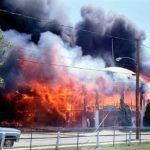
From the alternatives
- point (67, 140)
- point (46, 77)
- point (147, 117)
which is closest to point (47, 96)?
point (46, 77)

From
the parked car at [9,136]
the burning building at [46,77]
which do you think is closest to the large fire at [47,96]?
the burning building at [46,77]

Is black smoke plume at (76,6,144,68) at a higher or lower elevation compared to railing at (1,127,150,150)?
higher

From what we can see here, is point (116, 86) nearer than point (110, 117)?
No

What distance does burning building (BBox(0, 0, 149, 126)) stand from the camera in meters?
59.2

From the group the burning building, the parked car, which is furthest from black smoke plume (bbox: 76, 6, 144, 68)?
the parked car

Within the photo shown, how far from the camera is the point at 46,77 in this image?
61.2 metres

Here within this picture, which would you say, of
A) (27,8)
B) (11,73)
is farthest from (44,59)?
(27,8)

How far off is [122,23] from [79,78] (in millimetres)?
27718

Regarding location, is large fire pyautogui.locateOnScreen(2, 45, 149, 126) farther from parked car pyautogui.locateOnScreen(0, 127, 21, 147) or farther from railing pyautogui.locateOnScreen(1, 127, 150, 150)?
parked car pyautogui.locateOnScreen(0, 127, 21, 147)

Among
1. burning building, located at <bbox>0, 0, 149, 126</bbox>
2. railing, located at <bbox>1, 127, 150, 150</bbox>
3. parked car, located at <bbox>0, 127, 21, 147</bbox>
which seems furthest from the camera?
burning building, located at <bbox>0, 0, 149, 126</bbox>

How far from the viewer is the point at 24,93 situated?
59.3m

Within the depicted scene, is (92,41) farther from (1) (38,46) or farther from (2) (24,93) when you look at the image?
(2) (24,93)

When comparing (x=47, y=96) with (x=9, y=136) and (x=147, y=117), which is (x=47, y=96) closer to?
(x=147, y=117)

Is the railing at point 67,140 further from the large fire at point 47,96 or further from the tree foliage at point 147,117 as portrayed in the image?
the tree foliage at point 147,117
